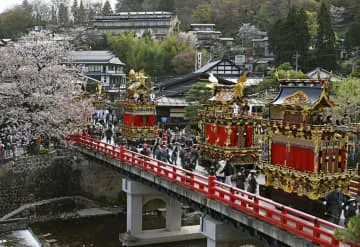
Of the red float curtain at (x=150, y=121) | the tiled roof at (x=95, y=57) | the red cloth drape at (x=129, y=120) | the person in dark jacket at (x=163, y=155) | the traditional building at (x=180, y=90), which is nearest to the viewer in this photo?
the person in dark jacket at (x=163, y=155)

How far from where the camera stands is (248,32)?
275ft

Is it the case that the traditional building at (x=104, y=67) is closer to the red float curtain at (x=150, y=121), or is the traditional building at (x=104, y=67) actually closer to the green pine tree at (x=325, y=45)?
the green pine tree at (x=325, y=45)

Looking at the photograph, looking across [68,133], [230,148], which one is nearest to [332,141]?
[230,148]

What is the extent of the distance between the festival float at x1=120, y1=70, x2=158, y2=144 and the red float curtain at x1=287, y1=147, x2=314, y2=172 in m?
18.3

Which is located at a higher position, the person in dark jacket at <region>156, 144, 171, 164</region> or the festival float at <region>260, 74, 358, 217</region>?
the festival float at <region>260, 74, 358, 217</region>

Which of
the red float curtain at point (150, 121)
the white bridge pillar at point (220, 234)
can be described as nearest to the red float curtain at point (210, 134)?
the red float curtain at point (150, 121)

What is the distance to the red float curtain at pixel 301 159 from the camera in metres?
19.1

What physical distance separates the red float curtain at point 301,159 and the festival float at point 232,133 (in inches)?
321

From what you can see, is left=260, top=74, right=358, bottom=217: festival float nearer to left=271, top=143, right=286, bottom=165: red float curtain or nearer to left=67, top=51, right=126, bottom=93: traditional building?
left=271, top=143, right=286, bottom=165: red float curtain

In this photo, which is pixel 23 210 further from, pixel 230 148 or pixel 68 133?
pixel 230 148

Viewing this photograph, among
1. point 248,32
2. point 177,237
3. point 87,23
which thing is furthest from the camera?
point 87,23

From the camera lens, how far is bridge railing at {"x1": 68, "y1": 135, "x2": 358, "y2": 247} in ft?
48.5

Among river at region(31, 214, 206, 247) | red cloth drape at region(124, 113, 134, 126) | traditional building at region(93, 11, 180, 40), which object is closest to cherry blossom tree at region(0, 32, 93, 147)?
red cloth drape at region(124, 113, 134, 126)

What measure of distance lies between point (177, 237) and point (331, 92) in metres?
18.8
